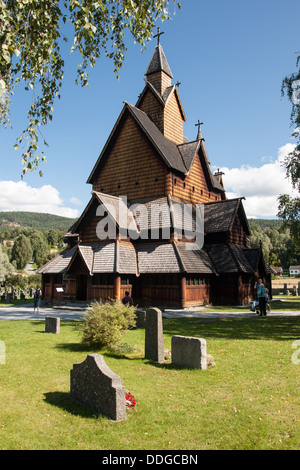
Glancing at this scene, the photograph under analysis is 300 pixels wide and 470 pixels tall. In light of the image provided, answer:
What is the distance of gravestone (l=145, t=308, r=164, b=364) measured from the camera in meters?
9.80

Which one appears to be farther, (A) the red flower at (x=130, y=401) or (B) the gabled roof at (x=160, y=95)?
(B) the gabled roof at (x=160, y=95)

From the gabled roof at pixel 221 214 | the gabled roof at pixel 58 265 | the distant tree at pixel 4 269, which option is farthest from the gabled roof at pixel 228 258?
the distant tree at pixel 4 269

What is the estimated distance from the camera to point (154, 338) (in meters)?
9.88

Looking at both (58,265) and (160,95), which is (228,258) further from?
(160,95)

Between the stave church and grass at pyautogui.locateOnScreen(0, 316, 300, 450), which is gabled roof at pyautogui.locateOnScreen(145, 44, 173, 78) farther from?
grass at pyautogui.locateOnScreen(0, 316, 300, 450)

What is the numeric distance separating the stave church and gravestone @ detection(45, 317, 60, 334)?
30.0 feet

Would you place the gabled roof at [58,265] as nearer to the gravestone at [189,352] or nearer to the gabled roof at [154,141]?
the gabled roof at [154,141]

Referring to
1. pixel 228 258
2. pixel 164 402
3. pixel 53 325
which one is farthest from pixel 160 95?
pixel 164 402

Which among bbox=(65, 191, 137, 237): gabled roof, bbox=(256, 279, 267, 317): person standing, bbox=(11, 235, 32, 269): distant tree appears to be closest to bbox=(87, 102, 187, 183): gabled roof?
bbox=(65, 191, 137, 237): gabled roof

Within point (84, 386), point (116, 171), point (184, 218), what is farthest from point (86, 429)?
point (116, 171)

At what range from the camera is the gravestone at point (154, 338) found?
9805 millimetres

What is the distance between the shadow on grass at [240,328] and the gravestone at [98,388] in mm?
7449

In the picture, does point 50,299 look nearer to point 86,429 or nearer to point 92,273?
point 92,273

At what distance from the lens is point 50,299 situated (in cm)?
2812
